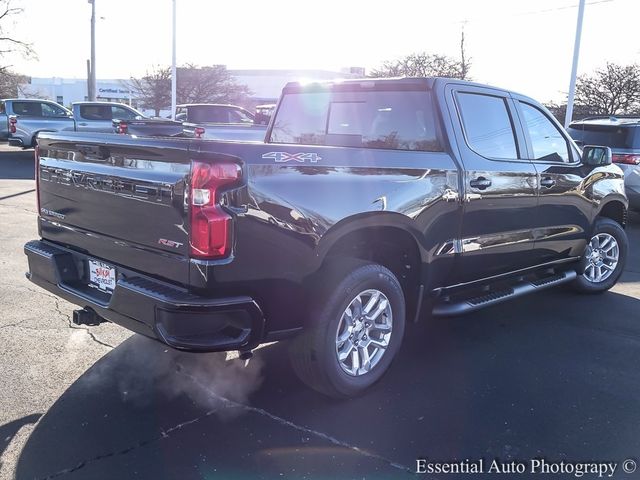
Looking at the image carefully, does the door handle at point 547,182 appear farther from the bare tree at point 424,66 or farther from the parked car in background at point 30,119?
the bare tree at point 424,66

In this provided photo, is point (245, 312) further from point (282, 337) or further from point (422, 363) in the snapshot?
point (422, 363)

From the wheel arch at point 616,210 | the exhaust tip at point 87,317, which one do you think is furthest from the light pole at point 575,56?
the exhaust tip at point 87,317

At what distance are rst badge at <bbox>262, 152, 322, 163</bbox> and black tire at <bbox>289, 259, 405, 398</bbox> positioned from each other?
0.66m

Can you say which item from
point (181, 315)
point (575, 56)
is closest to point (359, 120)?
point (181, 315)

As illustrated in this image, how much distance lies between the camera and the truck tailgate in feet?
9.53

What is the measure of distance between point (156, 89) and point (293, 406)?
46.4 m

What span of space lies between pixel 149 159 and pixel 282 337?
117 cm

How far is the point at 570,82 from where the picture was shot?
1702 centimetres

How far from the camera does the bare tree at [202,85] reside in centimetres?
4684

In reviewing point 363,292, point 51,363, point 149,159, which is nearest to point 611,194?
point 363,292

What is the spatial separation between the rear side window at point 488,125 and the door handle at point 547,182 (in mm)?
371

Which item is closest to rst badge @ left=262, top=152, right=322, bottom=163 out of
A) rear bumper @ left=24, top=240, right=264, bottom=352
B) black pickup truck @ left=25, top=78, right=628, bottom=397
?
black pickup truck @ left=25, top=78, right=628, bottom=397

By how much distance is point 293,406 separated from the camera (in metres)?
3.56

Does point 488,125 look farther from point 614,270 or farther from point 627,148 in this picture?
point 627,148
